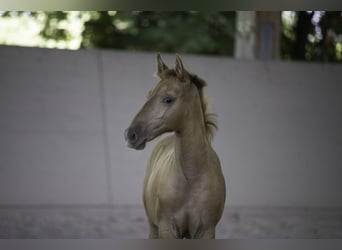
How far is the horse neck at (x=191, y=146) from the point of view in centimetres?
350

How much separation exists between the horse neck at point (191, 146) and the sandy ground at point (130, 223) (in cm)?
215

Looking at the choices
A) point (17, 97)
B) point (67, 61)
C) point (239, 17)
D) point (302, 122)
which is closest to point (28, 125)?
point (17, 97)

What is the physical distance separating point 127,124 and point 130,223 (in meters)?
1.11

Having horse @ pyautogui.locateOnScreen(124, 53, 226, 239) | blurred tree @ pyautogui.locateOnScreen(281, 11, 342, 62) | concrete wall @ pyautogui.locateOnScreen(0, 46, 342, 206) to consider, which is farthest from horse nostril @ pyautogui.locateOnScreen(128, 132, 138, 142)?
blurred tree @ pyautogui.locateOnScreen(281, 11, 342, 62)

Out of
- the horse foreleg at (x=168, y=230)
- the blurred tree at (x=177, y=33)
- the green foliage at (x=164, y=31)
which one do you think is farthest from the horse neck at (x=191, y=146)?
the green foliage at (x=164, y=31)

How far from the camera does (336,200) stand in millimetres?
6719

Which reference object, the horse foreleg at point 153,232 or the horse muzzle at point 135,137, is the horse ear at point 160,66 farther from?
the horse foreleg at point 153,232

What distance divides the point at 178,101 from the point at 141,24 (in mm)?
7743

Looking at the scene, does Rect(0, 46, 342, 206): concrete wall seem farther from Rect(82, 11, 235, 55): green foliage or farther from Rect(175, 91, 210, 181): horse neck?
Rect(82, 11, 235, 55): green foliage

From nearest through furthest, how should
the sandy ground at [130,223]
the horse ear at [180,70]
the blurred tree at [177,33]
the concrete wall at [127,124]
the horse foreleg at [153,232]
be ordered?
the horse ear at [180,70] → the horse foreleg at [153,232] → the sandy ground at [130,223] → the concrete wall at [127,124] → the blurred tree at [177,33]

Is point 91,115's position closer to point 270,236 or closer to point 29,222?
point 29,222

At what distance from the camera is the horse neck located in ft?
11.5

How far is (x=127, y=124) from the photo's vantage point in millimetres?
6566

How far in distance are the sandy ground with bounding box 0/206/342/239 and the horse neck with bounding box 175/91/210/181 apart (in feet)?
7.06
